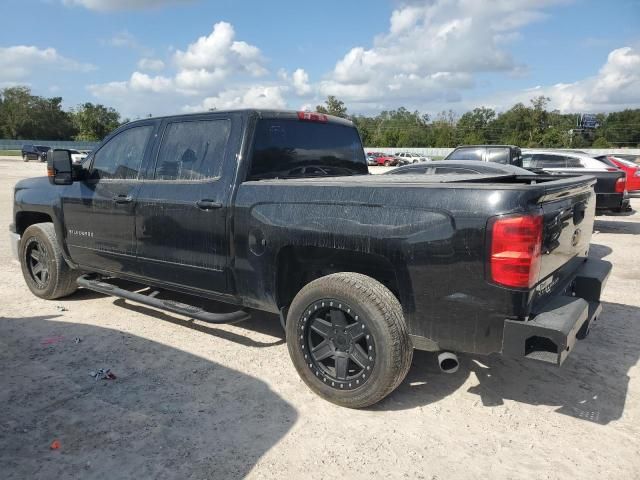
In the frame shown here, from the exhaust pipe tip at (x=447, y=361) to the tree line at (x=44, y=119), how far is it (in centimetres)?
8900

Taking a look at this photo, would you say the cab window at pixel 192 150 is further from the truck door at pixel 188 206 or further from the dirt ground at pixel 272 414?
the dirt ground at pixel 272 414

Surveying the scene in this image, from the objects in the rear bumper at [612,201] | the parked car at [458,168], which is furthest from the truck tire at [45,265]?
the rear bumper at [612,201]

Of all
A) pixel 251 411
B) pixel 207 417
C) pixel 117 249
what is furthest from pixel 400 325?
pixel 117 249

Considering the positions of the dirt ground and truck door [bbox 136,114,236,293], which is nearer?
the dirt ground

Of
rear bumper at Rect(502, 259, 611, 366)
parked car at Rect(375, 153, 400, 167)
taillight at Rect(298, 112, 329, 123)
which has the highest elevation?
taillight at Rect(298, 112, 329, 123)

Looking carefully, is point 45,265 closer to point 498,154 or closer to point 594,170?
point 498,154

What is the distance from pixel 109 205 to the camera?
4660 millimetres

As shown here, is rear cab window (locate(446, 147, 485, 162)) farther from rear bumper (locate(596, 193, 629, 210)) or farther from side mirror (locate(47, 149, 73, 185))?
side mirror (locate(47, 149, 73, 185))

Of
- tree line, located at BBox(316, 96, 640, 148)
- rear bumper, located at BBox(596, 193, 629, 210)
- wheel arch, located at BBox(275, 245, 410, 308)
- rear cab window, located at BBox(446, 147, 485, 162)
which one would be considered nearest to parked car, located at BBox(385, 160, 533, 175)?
rear bumper, located at BBox(596, 193, 629, 210)

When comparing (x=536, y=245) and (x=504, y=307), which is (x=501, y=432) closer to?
(x=504, y=307)

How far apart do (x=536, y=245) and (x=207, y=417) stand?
2.20m

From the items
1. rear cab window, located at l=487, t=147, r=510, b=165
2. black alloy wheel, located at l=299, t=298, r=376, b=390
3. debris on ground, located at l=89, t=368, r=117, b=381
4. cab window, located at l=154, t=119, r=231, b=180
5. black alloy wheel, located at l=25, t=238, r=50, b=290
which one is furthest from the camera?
rear cab window, located at l=487, t=147, r=510, b=165

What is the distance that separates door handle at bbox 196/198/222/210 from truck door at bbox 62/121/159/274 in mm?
849

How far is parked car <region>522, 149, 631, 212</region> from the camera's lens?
31.7 feet
